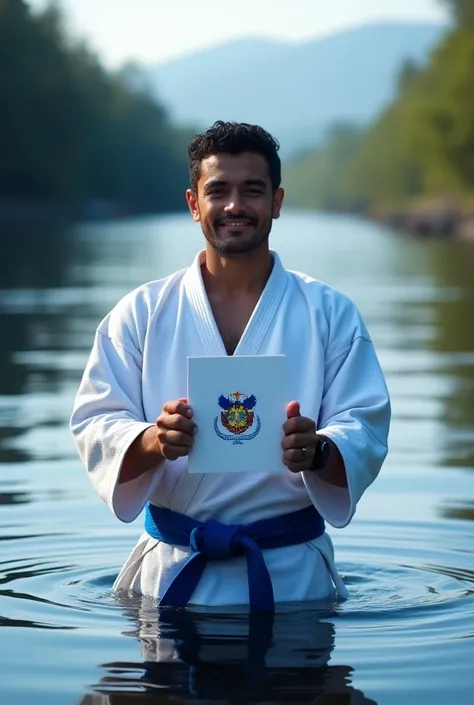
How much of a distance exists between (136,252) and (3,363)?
2891 cm

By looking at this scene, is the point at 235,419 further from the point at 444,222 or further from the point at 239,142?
the point at 444,222

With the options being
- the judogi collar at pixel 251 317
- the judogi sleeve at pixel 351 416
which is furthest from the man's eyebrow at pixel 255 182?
the judogi sleeve at pixel 351 416

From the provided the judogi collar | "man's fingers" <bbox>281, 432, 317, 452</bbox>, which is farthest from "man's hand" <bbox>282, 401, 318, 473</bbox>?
the judogi collar

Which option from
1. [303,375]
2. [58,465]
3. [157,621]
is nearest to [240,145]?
[303,375]

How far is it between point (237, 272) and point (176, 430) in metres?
0.90

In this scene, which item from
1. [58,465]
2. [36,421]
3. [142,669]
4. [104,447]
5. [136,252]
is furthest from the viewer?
[136,252]

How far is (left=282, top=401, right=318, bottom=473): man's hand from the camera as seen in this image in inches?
235

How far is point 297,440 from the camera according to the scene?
5.98 metres

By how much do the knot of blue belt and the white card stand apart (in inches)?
14.9

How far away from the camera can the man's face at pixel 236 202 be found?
646 centimetres

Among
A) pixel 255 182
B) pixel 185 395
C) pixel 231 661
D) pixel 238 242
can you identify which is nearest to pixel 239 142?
pixel 255 182

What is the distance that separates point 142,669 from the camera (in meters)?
5.86

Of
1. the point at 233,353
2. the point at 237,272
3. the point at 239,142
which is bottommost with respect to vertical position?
the point at 233,353

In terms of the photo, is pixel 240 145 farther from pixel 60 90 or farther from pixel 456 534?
pixel 60 90
